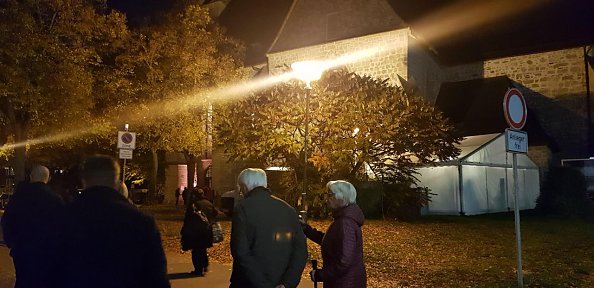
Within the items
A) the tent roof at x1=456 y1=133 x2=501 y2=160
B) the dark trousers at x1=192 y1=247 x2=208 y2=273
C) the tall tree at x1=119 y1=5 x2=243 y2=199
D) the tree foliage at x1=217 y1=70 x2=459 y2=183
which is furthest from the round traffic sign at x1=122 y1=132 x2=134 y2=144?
the tent roof at x1=456 y1=133 x2=501 y2=160

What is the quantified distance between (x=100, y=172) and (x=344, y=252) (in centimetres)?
212

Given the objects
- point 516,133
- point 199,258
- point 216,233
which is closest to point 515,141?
point 516,133

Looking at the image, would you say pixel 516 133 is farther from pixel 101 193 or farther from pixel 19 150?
pixel 19 150

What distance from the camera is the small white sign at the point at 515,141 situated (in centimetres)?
698

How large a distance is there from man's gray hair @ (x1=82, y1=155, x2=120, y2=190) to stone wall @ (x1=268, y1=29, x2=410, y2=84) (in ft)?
73.3

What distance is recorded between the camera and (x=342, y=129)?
1738 cm

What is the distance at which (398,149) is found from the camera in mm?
17797

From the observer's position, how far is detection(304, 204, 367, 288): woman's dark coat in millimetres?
4293

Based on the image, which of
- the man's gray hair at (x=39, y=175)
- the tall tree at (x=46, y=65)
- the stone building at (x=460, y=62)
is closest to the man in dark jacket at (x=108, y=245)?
the man's gray hair at (x=39, y=175)

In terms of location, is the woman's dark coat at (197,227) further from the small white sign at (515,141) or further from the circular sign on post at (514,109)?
the circular sign on post at (514,109)

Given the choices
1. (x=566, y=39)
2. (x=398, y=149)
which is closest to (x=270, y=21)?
(x=566, y=39)

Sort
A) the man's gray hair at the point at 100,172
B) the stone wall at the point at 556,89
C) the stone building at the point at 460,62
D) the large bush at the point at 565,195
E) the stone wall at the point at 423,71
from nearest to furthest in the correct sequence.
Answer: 1. the man's gray hair at the point at 100,172
2. the large bush at the point at 565,195
3. the stone building at the point at 460,62
4. the stone wall at the point at 423,71
5. the stone wall at the point at 556,89

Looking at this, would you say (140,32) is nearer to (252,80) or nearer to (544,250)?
(252,80)

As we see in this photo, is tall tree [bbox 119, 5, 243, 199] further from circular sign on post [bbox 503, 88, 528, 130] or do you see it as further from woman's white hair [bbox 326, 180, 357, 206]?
woman's white hair [bbox 326, 180, 357, 206]
